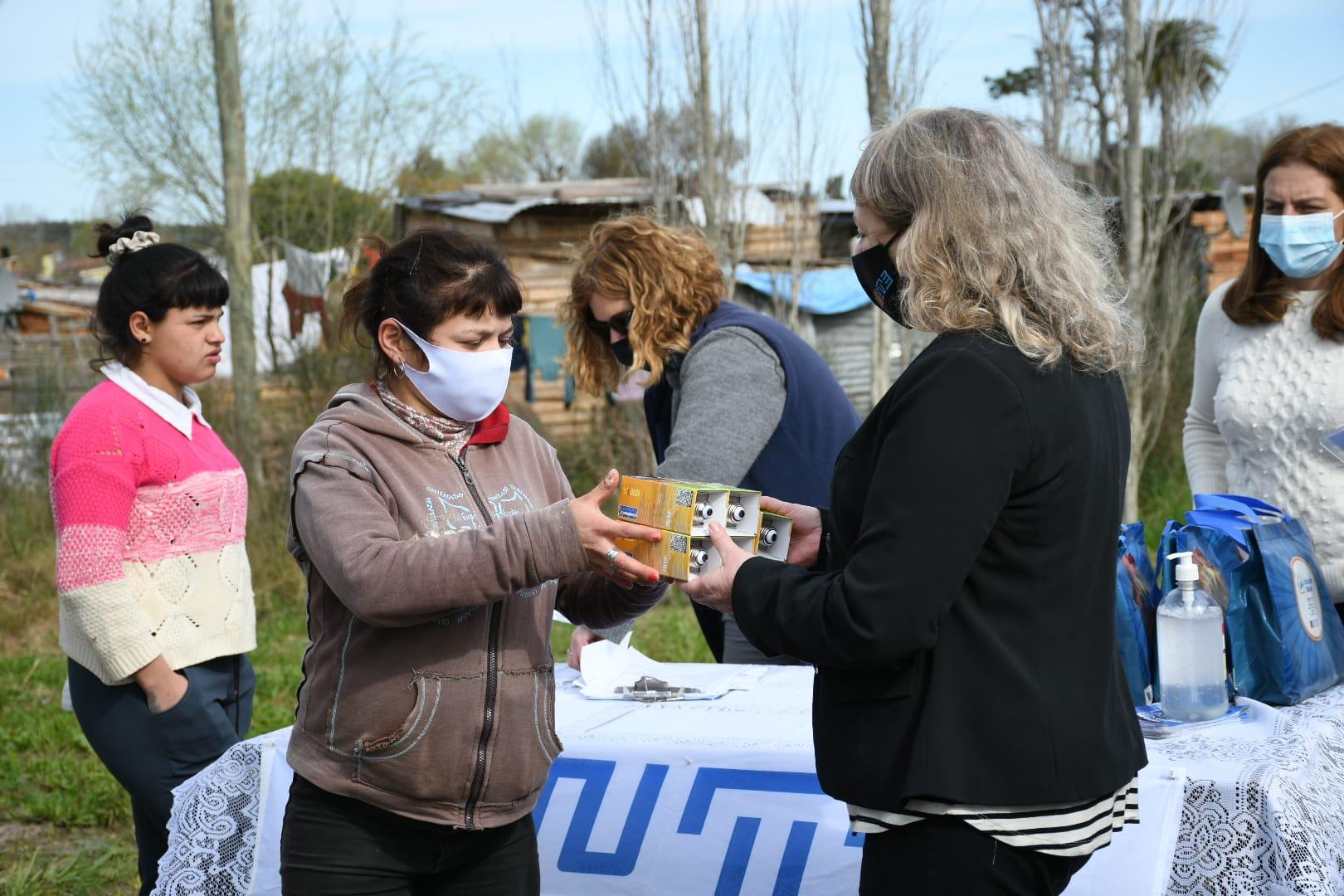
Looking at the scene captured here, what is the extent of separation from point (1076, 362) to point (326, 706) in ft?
4.32

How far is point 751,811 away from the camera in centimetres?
278

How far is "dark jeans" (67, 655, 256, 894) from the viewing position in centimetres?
292

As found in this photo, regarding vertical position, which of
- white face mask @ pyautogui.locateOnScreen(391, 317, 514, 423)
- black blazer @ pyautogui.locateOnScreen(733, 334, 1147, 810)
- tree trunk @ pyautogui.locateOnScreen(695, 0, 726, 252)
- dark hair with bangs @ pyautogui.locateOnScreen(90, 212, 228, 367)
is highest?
tree trunk @ pyautogui.locateOnScreen(695, 0, 726, 252)

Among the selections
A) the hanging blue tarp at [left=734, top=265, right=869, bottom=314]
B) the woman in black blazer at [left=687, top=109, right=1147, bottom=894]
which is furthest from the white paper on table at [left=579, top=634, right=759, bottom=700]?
the hanging blue tarp at [left=734, top=265, right=869, bottom=314]

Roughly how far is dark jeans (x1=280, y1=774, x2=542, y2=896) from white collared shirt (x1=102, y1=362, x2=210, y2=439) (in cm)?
127

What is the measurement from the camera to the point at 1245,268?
128 inches

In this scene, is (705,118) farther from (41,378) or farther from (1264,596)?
(1264,596)

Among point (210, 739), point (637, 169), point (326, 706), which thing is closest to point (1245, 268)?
point (326, 706)

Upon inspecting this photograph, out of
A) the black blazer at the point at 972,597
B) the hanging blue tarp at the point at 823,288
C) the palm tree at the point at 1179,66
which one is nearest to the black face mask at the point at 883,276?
the black blazer at the point at 972,597

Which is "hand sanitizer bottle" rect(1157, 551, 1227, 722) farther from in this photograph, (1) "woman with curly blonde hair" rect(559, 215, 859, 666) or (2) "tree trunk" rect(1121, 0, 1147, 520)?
(2) "tree trunk" rect(1121, 0, 1147, 520)

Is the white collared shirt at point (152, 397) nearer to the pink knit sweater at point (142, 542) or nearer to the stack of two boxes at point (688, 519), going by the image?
the pink knit sweater at point (142, 542)

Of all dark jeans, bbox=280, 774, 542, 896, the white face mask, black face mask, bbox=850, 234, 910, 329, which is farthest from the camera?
the white face mask

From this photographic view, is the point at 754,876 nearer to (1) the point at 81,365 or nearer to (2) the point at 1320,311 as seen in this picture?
(2) the point at 1320,311

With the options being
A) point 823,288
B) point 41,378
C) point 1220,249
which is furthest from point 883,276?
point 1220,249
